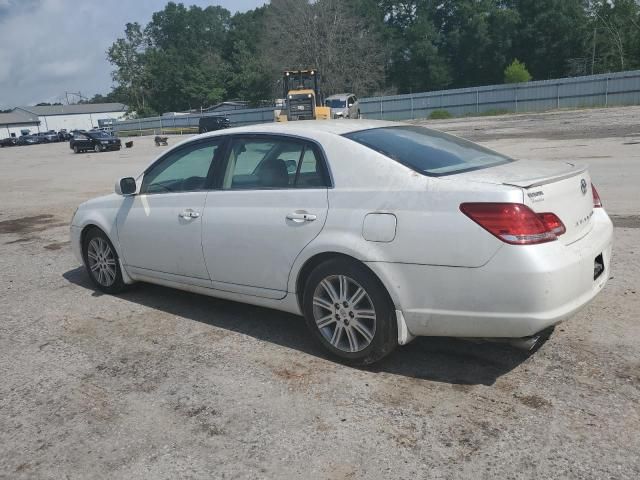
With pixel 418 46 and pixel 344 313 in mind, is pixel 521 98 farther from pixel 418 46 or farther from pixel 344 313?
pixel 344 313

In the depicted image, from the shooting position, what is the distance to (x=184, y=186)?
4.99m

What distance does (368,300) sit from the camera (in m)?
3.75

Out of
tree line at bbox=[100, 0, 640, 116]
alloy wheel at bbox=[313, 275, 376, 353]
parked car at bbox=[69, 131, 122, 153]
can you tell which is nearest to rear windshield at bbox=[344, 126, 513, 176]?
alloy wheel at bbox=[313, 275, 376, 353]

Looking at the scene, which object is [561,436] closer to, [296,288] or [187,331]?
[296,288]

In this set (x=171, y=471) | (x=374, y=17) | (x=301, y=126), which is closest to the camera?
(x=171, y=471)

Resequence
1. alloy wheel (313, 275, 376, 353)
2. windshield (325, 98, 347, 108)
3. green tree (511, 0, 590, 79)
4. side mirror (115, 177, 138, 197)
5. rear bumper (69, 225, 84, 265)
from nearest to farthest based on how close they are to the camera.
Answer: alloy wheel (313, 275, 376, 353) < side mirror (115, 177, 138, 197) < rear bumper (69, 225, 84, 265) < windshield (325, 98, 347, 108) < green tree (511, 0, 590, 79)

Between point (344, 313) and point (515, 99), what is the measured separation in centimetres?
4493

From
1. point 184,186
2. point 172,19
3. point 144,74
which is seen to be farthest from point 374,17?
point 184,186

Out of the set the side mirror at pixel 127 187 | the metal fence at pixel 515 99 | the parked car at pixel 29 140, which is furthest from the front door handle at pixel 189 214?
the parked car at pixel 29 140

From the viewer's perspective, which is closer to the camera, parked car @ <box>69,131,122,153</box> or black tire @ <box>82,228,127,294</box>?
black tire @ <box>82,228,127,294</box>

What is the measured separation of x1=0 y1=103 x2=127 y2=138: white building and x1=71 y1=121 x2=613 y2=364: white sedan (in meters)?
116

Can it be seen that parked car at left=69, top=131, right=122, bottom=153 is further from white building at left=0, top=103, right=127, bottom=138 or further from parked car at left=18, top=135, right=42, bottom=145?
white building at left=0, top=103, right=127, bottom=138

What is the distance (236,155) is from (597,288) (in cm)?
271

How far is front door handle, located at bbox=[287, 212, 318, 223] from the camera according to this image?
13.0 ft
